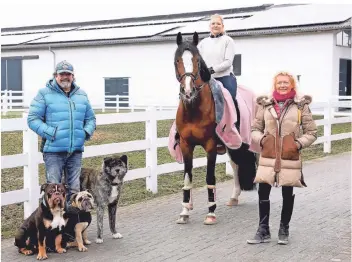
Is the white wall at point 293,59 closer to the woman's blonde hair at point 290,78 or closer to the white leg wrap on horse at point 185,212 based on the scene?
the white leg wrap on horse at point 185,212

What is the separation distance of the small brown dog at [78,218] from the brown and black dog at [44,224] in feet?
0.56

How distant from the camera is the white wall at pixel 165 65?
90.9 feet

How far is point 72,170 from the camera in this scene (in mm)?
6676

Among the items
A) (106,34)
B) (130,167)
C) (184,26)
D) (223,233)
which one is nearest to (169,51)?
(184,26)

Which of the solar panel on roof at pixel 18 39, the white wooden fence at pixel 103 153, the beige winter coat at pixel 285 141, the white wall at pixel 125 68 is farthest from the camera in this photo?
the solar panel on roof at pixel 18 39

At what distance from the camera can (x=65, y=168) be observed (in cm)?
668

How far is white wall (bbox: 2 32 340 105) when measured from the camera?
27.7m

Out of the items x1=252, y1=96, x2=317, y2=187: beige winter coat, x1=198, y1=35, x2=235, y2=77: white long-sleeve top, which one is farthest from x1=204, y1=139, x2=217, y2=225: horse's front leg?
x1=252, y1=96, x2=317, y2=187: beige winter coat

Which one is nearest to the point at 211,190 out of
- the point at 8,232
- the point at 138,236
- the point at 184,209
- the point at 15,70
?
the point at 184,209

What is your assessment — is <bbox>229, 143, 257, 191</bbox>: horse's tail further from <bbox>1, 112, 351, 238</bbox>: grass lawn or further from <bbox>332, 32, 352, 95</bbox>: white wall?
<bbox>332, 32, 352, 95</bbox>: white wall

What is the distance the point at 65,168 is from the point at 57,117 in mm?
673

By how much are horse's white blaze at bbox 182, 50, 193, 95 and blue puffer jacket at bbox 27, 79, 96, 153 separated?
4.02 ft

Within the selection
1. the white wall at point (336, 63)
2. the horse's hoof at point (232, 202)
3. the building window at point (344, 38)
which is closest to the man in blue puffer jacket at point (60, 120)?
the horse's hoof at point (232, 202)

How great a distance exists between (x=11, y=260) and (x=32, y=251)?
9.9 inches
